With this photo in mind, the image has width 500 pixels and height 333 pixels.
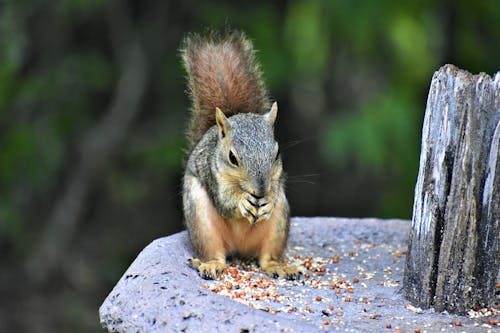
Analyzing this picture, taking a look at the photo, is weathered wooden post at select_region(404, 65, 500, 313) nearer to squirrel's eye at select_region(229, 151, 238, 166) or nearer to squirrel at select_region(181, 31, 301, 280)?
squirrel at select_region(181, 31, 301, 280)

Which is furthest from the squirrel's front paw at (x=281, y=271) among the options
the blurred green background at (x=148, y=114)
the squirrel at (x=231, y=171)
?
the blurred green background at (x=148, y=114)

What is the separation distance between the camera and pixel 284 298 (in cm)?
302

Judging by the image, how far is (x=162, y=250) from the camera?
327cm

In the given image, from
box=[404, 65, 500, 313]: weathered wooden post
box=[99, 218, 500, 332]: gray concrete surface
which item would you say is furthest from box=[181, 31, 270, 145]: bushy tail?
box=[404, 65, 500, 313]: weathered wooden post

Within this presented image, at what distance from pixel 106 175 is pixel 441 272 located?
14.8ft

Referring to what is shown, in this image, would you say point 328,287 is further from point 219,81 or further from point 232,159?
point 219,81

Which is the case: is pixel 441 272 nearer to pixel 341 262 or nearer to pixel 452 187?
pixel 452 187

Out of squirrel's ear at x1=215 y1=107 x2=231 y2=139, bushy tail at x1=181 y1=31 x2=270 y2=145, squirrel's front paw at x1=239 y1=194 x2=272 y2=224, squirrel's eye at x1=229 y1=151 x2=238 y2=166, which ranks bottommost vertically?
squirrel's front paw at x1=239 y1=194 x2=272 y2=224

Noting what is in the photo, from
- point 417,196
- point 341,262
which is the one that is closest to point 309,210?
point 341,262

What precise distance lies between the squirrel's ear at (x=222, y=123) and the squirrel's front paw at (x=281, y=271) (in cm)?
54

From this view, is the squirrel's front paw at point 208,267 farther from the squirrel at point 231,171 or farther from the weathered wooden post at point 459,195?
the weathered wooden post at point 459,195

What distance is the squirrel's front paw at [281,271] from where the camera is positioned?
3.29m

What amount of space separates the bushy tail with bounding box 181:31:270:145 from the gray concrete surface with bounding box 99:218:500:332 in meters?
0.56

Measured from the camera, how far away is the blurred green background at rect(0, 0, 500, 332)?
6059 millimetres
